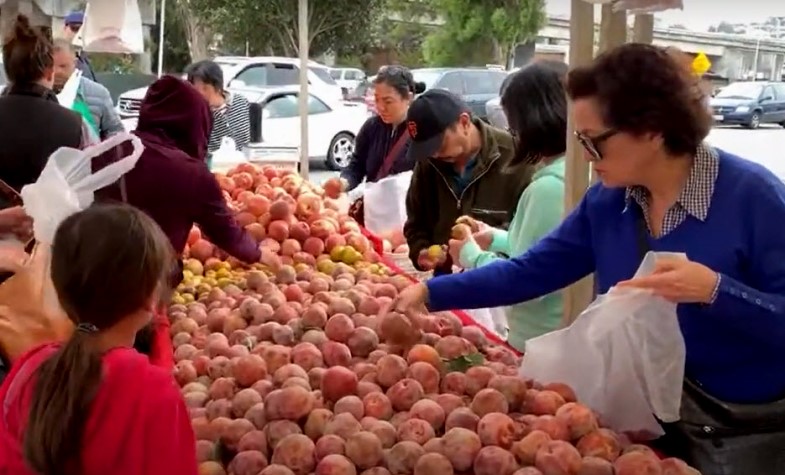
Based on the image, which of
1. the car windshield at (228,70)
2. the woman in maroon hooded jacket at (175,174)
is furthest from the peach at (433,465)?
the car windshield at (228,70)

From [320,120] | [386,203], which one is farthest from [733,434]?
[320,120]

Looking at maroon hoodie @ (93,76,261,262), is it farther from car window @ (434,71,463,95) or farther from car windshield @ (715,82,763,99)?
car windshield @ (715,82,763,99)

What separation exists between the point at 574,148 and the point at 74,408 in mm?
1470

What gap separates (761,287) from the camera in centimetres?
164

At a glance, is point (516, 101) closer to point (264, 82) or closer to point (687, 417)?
point (687, 417)

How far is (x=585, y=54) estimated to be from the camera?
8.25ft

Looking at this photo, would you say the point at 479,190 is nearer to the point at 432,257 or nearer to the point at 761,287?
the point at 432,257

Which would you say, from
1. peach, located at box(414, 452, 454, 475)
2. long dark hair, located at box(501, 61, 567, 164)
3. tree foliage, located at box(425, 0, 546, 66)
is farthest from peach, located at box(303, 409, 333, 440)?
tree foliage, located at box(425, 0, 546, 66)

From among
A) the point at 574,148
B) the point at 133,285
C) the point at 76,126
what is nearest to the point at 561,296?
the point at 574,148

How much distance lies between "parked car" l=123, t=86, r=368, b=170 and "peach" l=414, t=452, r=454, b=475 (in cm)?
979

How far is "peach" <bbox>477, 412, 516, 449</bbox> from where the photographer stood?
5.77 ft

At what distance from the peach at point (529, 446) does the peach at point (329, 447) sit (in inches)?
13.2

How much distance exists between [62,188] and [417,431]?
103cm

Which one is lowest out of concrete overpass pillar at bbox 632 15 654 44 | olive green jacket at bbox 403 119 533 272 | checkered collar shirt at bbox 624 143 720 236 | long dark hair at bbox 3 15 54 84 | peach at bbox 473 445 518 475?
peach at bbox 473 445 518 475
